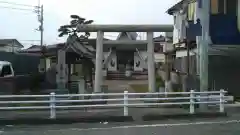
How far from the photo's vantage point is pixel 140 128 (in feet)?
38.4

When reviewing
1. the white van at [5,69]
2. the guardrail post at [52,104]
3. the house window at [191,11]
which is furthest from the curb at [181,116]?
the white van at [5,69]

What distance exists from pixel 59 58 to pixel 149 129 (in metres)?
13.8

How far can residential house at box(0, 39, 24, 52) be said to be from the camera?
216 feet

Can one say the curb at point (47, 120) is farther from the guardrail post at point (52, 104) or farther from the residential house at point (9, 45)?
the residential house at point (9, 45)

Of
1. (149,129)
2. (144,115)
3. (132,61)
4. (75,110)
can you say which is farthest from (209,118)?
(132,61)

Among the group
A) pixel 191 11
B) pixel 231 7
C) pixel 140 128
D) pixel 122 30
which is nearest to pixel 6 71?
pixel 122 30

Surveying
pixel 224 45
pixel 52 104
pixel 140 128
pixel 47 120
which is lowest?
pixel 140 128

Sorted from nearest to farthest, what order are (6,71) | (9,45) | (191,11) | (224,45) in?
(224,45) < (6,71) < (191,11) < (9,45)

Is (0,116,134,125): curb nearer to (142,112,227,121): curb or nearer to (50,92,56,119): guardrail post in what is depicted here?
(50,92,56,119): guardrail post

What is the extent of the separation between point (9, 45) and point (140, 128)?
61.3 metres

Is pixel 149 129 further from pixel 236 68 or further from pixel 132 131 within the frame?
pixel 236 68

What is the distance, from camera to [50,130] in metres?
11.4

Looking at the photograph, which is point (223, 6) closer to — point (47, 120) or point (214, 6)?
point (214, 6)

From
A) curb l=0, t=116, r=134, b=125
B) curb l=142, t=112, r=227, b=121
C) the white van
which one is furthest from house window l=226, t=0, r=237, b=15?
the white van
